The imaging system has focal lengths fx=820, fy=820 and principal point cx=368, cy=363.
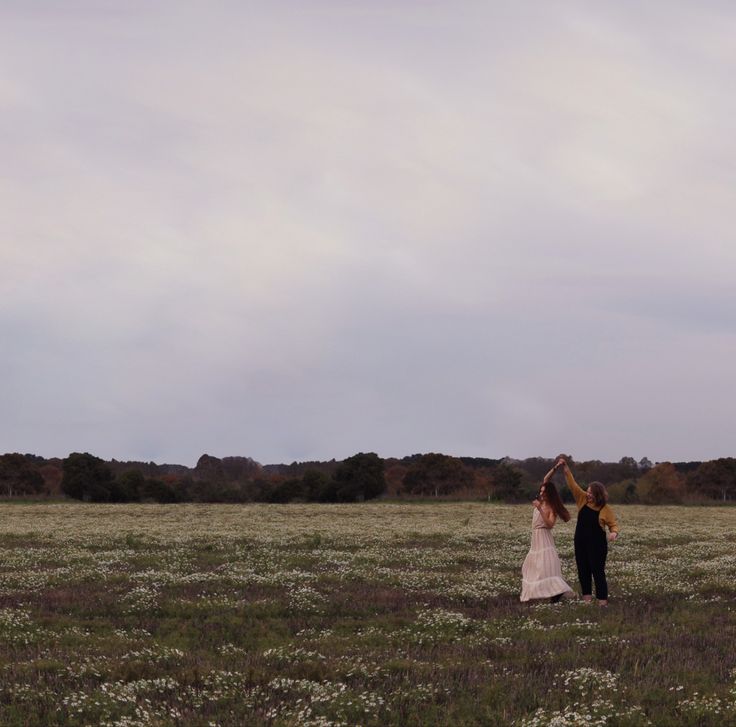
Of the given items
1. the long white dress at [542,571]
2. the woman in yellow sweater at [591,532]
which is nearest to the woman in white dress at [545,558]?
the long white dress at [542,571]

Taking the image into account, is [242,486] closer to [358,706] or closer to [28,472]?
[28,472]

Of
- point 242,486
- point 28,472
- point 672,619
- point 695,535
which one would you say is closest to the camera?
point 672,619

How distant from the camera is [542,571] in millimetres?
20969

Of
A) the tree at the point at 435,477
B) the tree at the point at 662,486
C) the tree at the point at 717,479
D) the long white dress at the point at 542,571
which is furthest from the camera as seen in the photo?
the tree at the point at 717,479

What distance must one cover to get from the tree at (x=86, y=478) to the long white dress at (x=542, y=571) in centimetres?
8244

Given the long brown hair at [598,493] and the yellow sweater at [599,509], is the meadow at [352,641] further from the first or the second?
the long brown hair at [598,493]

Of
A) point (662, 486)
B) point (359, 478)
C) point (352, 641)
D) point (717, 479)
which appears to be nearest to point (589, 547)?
point (352, 641)

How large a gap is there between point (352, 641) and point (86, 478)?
87099mm

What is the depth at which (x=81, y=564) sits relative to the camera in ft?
91.6

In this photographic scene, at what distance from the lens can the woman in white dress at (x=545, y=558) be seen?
20.8 m

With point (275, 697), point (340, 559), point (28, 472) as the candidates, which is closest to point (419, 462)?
point (28, 472)

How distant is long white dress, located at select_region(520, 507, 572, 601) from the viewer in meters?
20.8

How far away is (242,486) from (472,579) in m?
75.7

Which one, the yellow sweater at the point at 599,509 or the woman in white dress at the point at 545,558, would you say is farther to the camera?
the yellow sweater at the point at 599,509
